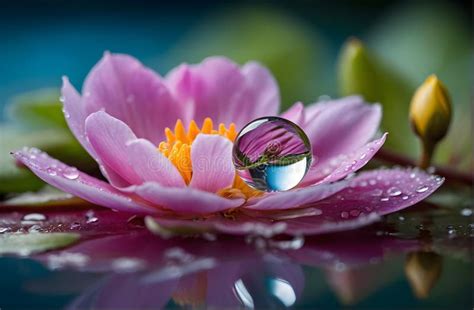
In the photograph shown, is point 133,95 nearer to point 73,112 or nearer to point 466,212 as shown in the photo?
point 73,112

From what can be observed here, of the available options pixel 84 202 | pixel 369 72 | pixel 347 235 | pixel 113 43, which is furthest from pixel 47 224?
pixel 113 43

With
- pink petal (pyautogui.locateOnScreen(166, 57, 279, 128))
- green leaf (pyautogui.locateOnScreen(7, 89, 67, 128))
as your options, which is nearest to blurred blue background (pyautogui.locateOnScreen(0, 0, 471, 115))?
green leaf (pyautogui.locateOnScreen(7, 89, 67, 128))

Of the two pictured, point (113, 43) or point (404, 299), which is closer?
point (404, 299)

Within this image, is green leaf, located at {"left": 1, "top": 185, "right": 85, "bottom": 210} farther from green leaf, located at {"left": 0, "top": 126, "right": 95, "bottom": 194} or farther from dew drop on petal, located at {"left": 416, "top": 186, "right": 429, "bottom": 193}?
dew drop on petal, located at {"left": 416, "top": 186, "right": 429, "bottom": 193}

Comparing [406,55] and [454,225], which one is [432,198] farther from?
[406,55]

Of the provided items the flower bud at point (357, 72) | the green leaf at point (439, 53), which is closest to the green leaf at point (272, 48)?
the green leaf at point (439, 53)

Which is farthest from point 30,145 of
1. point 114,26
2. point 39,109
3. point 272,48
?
point 114,26
